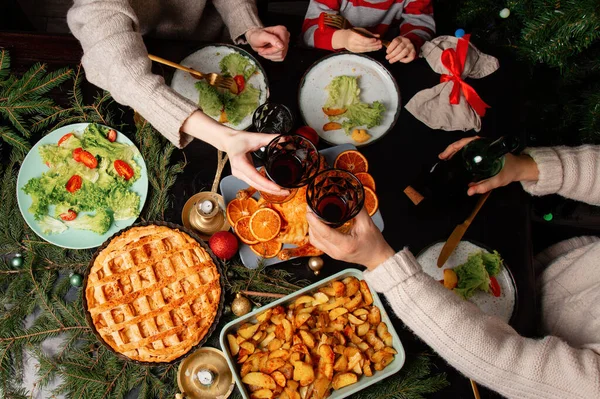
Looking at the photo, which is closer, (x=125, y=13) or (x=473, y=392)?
(x=125, y=13)

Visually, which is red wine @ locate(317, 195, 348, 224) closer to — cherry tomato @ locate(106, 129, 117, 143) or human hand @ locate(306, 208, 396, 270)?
human hand @ locate(306, 208, 396, 270)

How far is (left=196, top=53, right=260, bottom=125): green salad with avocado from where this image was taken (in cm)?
168

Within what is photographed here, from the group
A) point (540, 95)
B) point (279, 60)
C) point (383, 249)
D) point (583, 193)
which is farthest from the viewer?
point (540, 95)

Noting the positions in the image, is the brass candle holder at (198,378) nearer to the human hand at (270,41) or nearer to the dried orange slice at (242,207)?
the dried orange slice at (242,207)

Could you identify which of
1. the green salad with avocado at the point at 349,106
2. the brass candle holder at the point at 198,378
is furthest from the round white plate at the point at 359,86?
the brass candle holder at the point at 198,378

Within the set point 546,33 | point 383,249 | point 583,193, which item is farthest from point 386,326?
point 546,33

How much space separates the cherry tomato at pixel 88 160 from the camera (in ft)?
5.39

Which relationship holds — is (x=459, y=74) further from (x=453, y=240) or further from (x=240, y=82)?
(x=240, y=82)

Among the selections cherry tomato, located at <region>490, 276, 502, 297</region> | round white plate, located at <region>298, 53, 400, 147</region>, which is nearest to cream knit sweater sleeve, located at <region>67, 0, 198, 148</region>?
round white plate, located at <region>298, 53, 400, 147</region>

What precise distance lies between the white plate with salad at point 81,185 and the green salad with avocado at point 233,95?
1.18ft

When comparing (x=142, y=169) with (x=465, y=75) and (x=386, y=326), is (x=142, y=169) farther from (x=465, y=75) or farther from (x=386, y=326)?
(x=465, y=75)

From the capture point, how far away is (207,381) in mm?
1468

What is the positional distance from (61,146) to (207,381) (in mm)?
1086

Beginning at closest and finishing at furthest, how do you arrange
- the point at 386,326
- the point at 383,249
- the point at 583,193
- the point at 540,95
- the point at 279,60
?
the point at 383,249, the point at 386,326, the point at 583,193, the point at 279,60, the point at 540,95
